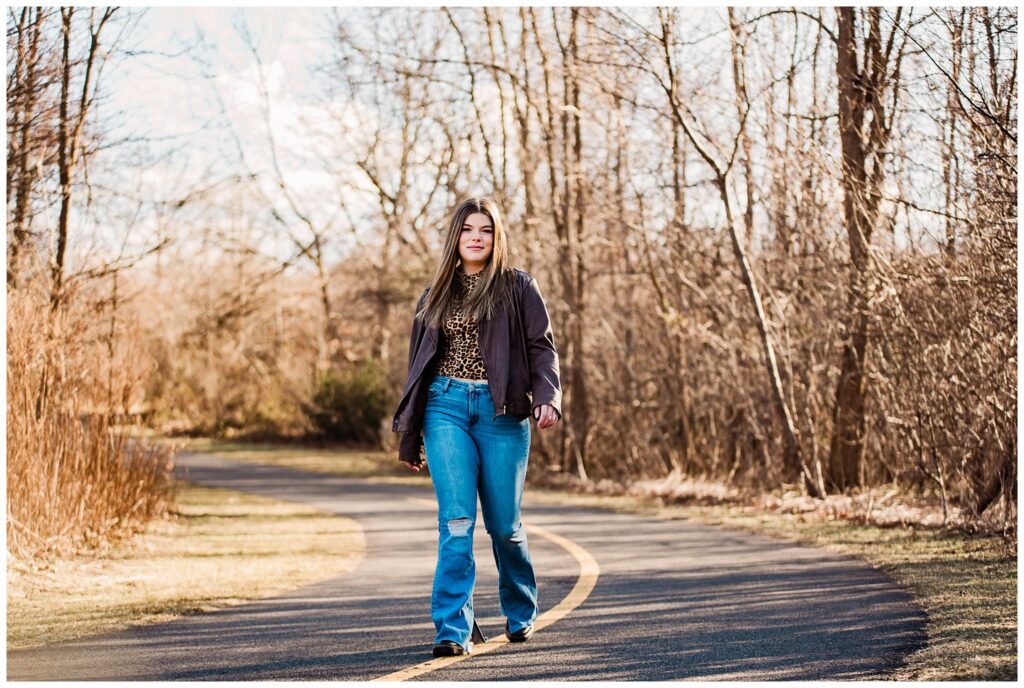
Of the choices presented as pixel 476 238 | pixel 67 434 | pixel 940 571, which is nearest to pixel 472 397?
pixel 476 238

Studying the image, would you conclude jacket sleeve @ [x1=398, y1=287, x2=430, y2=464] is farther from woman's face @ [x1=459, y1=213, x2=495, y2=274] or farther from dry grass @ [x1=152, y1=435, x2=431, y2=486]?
dry grass @ [x1=152, y1=435, x2=431, y2=486]

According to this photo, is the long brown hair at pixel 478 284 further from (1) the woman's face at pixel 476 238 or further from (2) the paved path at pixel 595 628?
(2) the paved path at pixel 595 628

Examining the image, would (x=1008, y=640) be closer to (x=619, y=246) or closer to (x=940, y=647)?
(x=940, y=647)

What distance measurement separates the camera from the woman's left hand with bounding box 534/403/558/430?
5.59m

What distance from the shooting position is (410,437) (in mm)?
5883

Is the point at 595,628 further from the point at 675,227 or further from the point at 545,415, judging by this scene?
the point at 675,227

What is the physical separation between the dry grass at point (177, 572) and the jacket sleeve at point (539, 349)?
9.86ft

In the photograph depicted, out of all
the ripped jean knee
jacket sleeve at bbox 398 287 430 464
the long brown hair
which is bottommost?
the ripped jean knee

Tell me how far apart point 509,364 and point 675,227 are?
1082 cm

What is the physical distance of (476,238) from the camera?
5895 millimetres

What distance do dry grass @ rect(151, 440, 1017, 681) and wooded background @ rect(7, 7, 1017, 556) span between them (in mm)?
569

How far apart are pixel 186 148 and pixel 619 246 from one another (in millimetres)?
6529

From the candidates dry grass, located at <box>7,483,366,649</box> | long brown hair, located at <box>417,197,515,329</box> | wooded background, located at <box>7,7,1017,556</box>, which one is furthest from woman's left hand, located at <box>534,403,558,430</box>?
wooded background, located at <box>7,7,1017,556</box>

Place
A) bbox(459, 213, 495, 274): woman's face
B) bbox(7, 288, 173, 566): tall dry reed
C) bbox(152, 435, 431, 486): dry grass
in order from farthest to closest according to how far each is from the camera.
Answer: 1. bbox(152, 435, 431, 486): dry grass
2. bbox(7, 288, 173, 566): tall dry reed
3. bbox(459, 213, 495, 274): woman's face
